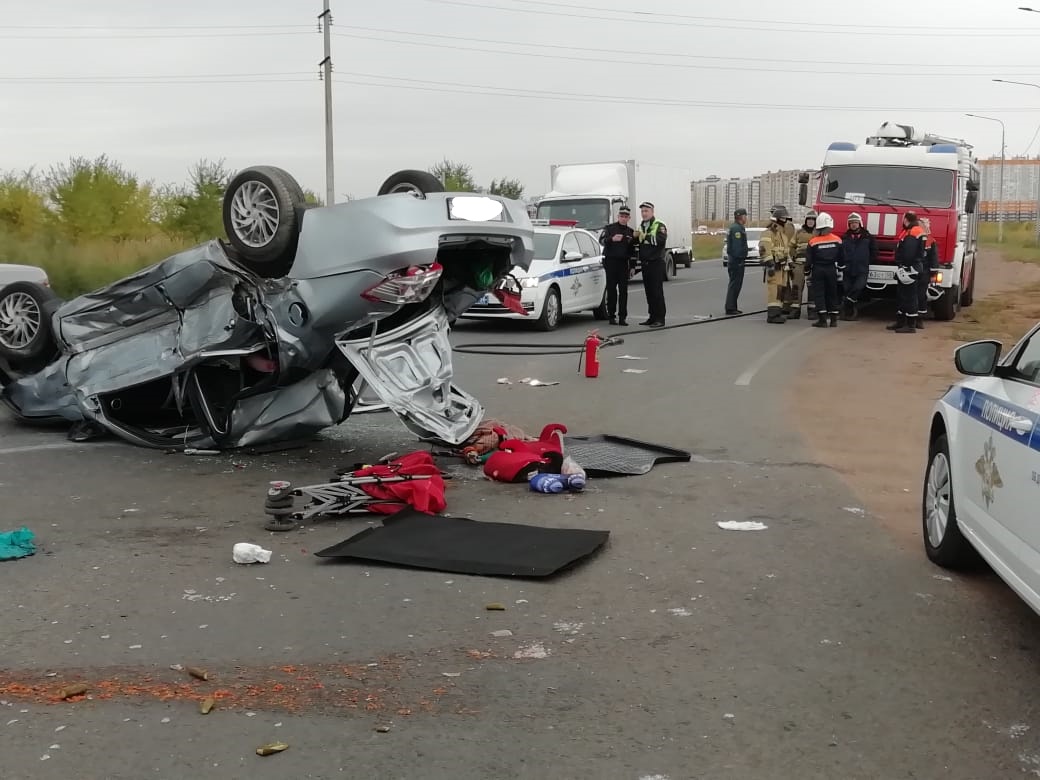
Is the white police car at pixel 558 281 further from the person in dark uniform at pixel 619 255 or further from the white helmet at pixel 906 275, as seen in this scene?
the white helmet at pixel 906 275

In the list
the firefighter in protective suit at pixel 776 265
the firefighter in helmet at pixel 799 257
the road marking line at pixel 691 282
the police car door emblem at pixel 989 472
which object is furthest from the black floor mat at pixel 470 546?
the road marking line at pixel 691 282

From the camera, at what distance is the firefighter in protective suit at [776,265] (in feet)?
65.6

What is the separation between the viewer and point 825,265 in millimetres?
19094

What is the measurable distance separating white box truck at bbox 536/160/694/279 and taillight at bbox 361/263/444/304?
1825 cm

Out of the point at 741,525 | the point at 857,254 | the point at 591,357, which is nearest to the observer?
the point at 741,525

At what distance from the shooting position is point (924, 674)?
14.6ft

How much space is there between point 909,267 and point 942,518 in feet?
46.1

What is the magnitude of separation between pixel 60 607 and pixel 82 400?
411 cm

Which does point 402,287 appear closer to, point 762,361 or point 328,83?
point 762,361

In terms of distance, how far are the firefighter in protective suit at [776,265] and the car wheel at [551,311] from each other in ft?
12.7

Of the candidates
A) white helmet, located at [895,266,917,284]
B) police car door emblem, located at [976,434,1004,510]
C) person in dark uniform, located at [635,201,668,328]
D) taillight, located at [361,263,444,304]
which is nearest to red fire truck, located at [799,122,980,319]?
white helmet, located at [895,266,917,284]

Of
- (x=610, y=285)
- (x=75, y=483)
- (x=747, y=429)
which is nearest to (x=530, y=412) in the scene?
(x=747, y=429)

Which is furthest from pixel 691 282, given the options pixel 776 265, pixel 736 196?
pixel 736 196

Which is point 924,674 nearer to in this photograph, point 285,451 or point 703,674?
point 703,674
